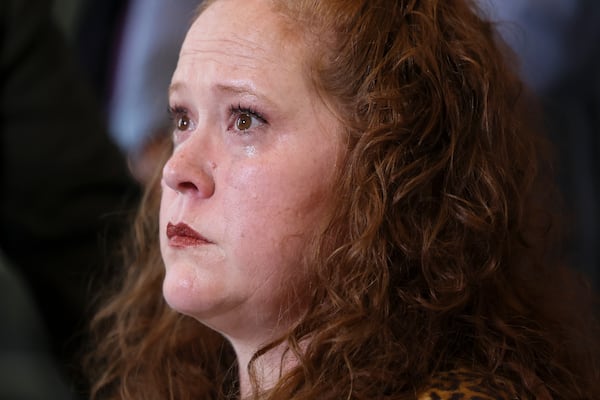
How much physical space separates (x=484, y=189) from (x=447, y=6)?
0.22 metres

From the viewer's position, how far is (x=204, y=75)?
1.06 metres

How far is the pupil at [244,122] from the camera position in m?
1.03

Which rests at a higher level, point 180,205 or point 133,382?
point 180,205

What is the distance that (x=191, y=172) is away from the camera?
1.02 metres

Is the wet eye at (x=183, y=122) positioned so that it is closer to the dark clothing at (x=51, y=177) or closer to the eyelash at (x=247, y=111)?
the eyelash at (x=247, y=111)

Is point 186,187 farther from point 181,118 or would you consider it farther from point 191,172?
point 181,118

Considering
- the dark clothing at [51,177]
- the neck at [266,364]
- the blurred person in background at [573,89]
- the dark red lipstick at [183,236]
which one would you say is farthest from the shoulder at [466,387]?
the blurred person in background at [573,89]

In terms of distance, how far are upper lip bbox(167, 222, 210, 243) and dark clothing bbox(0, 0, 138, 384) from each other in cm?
88

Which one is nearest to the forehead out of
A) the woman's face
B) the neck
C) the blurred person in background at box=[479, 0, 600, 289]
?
the woman's face

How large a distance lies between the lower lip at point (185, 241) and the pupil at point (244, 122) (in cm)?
13

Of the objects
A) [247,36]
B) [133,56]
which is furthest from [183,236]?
[133,56]

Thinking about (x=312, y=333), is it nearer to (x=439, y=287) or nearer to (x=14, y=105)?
(x=439, y=287)

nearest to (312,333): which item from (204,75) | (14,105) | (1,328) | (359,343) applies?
(359,343)

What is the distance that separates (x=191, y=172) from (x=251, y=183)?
0.22 ft
